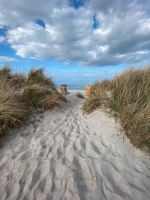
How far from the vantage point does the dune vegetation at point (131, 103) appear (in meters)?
4.42

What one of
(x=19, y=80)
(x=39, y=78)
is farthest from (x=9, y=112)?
(x=39, y=78)

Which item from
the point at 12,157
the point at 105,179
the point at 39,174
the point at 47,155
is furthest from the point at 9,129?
the point at 105,179

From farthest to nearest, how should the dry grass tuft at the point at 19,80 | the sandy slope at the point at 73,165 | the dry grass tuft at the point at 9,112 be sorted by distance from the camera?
the dry grass tuft at the point at 19,80, the dry grass tuft at the point at 9,112, the sandy slope at the point at 73,165

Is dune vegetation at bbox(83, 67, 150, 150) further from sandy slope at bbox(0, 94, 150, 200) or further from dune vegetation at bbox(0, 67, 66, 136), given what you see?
dune vegetation at bbox(0, 67, 66, 136)

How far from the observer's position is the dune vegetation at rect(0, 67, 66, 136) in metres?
4.96

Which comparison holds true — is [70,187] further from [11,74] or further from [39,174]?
[11,74]

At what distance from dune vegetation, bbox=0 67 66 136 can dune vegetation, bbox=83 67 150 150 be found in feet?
4.50

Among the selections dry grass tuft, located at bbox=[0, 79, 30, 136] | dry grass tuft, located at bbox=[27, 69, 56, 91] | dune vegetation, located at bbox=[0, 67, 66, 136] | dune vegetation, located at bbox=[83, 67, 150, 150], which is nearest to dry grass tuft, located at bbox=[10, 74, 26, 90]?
dune vegetation, located at bbox=[0, 67, 66, 136]

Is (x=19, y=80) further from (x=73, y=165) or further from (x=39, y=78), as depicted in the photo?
(x=73, y=165)

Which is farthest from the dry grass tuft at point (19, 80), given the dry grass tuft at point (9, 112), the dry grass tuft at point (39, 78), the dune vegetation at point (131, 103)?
the dune vegetation at point (131, 103)

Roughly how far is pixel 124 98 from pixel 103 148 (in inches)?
64.6

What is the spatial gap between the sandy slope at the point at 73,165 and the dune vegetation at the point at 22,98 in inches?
16.3

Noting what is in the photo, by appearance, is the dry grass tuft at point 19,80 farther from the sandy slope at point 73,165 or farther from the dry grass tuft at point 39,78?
the sandy slope at point 73,165

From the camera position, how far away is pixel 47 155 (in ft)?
13.5
